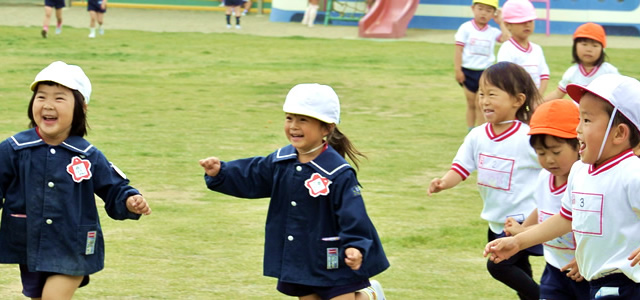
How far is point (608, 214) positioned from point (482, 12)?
7.33 m

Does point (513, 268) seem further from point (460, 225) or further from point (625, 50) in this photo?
point (625, 50)

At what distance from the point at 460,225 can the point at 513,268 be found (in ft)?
7.30

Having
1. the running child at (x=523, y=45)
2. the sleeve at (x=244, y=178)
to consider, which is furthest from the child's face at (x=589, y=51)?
the sleeve at (x=244, y=178)

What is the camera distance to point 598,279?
3.96 m

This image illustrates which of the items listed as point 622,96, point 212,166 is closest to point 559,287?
point 622,96

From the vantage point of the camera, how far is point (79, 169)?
4496 millimetres

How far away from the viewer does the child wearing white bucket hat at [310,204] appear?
14.5ft

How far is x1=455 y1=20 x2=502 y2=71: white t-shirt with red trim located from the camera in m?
11.0

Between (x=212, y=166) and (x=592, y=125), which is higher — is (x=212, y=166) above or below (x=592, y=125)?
below

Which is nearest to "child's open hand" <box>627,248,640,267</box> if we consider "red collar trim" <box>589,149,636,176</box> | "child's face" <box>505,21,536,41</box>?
"red collar trim" <box>589,149,636,176</box>

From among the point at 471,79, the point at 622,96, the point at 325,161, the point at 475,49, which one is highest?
the point at 622,96

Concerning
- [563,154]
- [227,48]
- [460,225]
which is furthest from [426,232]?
[227,48]

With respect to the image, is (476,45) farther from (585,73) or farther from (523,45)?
(585,73)

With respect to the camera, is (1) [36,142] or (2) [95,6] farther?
(2) [95,6]
